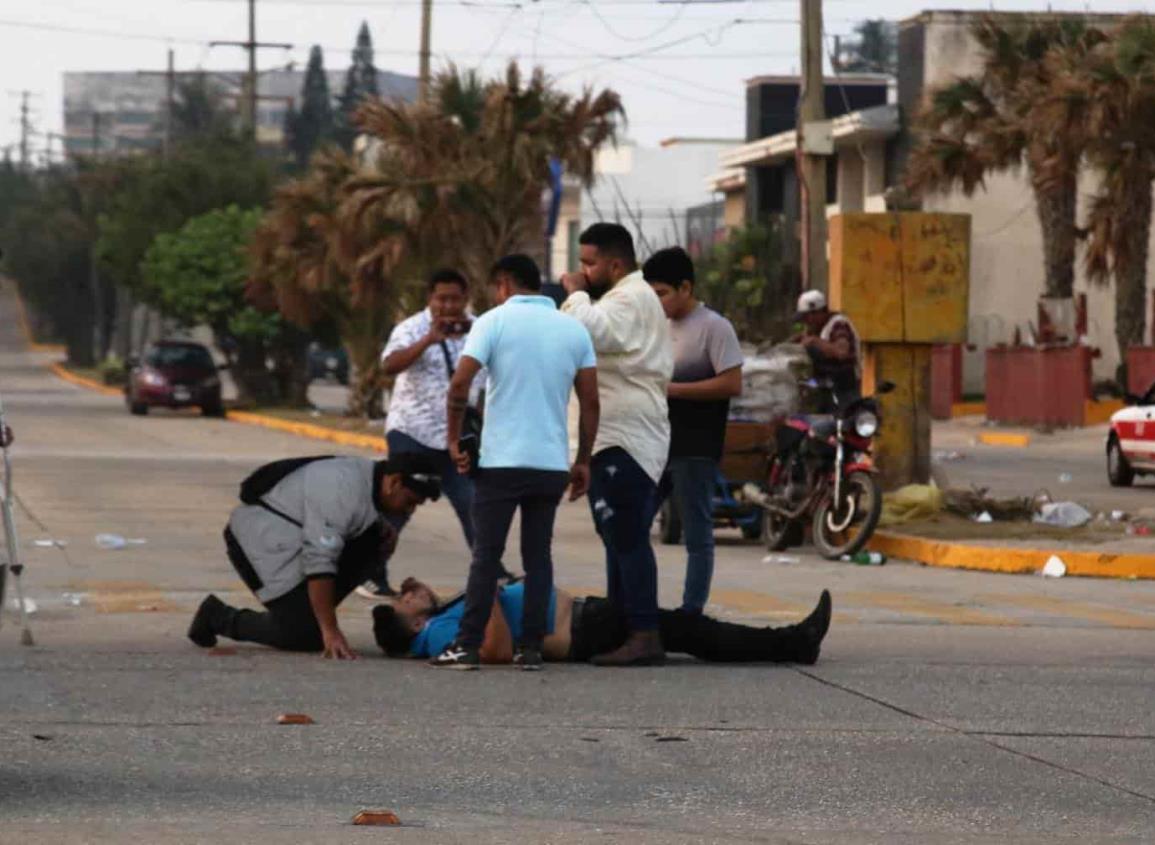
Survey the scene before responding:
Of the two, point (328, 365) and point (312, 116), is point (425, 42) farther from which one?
point (312, 116)

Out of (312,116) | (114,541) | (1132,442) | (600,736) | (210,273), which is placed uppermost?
(312,116)

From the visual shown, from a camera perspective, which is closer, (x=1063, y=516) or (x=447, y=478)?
(x=447, y=478)

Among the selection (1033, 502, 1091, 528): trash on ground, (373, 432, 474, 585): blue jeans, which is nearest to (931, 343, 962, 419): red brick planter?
(1033, 502, 1091, 528): trash on ground

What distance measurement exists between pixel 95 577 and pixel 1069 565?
22.7ft

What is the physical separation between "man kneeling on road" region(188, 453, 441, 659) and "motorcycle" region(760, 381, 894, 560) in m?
7.28

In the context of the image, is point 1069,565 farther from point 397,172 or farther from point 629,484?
point 397,172

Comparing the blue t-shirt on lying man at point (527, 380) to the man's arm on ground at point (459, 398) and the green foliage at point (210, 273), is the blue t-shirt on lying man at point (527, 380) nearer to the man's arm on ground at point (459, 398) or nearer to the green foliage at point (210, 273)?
the man's arm on ground at point (459, 398)

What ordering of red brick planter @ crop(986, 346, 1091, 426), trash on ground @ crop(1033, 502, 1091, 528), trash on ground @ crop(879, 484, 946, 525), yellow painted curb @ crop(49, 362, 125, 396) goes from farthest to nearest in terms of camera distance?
1. yellow painted curb @ crop(49, 362, 125, 396)
2. red brick planter @ crop(986, 346, 1091, 426)
3. trash on ground @ crop(1033, 502, 1091, 528)
4. trash on ground @ crop(879, 484, 946, 525)

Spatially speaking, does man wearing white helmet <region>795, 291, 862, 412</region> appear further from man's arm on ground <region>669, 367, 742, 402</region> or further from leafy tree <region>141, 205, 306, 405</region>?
leafy tree <region>141, 205, 306, 405</region>

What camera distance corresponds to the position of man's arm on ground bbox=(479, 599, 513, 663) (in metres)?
11.3

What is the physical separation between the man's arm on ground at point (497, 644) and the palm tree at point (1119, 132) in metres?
27.2

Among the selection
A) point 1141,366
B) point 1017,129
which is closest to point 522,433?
point 1141,366

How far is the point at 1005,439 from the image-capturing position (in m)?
40.9

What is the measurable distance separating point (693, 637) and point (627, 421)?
107 cm
